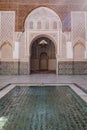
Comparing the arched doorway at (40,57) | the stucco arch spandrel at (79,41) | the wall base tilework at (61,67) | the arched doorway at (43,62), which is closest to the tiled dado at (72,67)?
the wall base tilework at (61,67)

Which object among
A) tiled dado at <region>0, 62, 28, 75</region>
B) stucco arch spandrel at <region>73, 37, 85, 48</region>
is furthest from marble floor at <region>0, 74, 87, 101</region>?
stucco arch spandrel at <region>73, 37, 85, 48</region>

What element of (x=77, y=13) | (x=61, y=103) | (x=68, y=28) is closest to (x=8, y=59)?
(x=68, y=28)

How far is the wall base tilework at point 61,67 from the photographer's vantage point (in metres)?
9.50

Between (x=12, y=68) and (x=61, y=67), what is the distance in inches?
82.9

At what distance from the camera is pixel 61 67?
9.60 meters

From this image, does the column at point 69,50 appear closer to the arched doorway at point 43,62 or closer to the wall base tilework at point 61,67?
the wall base tilework at point 61,67

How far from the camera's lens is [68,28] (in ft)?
31.2

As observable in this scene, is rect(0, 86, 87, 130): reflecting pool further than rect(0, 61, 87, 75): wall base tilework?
No

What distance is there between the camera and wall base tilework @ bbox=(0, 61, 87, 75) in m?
9.50

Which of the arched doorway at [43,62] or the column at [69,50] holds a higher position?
the column at [69,50]

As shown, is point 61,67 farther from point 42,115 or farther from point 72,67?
point 42,115

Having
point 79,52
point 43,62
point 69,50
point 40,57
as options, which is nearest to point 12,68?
point 69,50

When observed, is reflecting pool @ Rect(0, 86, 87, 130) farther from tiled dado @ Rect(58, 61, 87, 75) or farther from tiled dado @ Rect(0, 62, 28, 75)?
tiled dado @ Rect(58, 61, 87, 75)

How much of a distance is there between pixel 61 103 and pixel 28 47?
645cm
